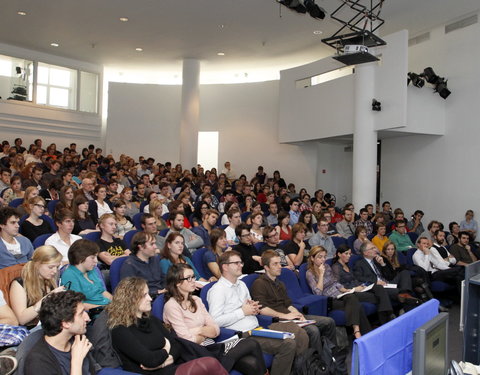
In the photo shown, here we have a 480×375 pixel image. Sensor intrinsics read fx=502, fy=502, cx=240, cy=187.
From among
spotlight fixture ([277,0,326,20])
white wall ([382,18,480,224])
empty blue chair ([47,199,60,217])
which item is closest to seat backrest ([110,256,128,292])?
empty blue chair ([47,199,60,217])

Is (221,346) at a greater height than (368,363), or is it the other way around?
(368,363)

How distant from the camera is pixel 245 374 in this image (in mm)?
3133

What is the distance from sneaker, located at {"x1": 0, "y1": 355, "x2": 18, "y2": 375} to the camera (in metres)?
2.19

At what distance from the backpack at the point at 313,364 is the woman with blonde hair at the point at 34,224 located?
117 inches

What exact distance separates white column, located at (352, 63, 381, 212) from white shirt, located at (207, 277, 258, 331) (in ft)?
23.9

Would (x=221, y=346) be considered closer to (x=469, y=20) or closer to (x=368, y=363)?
(x=368, y=363)

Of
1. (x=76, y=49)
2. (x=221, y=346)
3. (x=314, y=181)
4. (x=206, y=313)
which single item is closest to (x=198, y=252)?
(x=206, y=313)

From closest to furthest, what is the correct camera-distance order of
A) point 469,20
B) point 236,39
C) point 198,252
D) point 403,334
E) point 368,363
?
1. point 368,363
2. point 403,334
3. point 198,252
4. point 469,20
5. point 236,39

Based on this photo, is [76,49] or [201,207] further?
[76,49]

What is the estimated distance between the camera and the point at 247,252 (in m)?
5.38

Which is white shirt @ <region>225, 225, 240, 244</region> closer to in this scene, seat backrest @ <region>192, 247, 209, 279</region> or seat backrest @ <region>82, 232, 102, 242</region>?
seat backrest @ <region>192, 247, 209, 279</region>

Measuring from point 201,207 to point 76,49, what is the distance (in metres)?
8.65

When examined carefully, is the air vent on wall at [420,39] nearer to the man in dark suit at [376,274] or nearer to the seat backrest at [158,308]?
the man in dark suit at [376,274]

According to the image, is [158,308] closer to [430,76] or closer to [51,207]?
[51,207]
